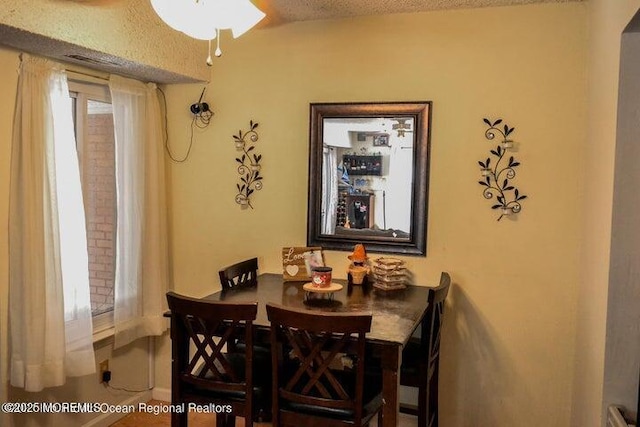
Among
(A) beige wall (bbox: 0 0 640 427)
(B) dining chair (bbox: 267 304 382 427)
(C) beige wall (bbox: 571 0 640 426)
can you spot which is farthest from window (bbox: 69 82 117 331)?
(C) beige wall (bbox: 571 0 640 426)

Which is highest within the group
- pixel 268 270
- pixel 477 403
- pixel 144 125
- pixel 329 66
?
pixel 329 66

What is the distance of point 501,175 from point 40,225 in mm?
2330

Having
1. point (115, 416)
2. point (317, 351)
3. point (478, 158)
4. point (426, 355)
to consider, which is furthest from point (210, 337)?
point (478, 158)

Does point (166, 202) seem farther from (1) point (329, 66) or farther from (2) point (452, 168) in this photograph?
(2) point (452, 168)

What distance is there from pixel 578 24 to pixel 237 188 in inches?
82.7

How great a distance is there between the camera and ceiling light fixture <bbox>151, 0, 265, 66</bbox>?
1.92 m

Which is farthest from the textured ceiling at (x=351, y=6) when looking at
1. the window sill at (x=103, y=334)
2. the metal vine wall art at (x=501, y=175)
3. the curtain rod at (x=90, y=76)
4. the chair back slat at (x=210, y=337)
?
the window sill at (x=103, y=334)

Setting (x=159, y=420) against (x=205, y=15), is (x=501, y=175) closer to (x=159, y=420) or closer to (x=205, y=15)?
(x=205, y=15)

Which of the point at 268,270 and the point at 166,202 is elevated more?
the point at 166,202

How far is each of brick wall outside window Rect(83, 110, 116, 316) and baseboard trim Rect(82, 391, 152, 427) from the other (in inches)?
24.4

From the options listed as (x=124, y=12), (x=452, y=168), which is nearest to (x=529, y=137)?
(x=452, y=168)

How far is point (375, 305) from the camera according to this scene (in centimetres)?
250

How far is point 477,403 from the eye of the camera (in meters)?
2.91

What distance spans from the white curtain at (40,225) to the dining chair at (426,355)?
1.68 meters
